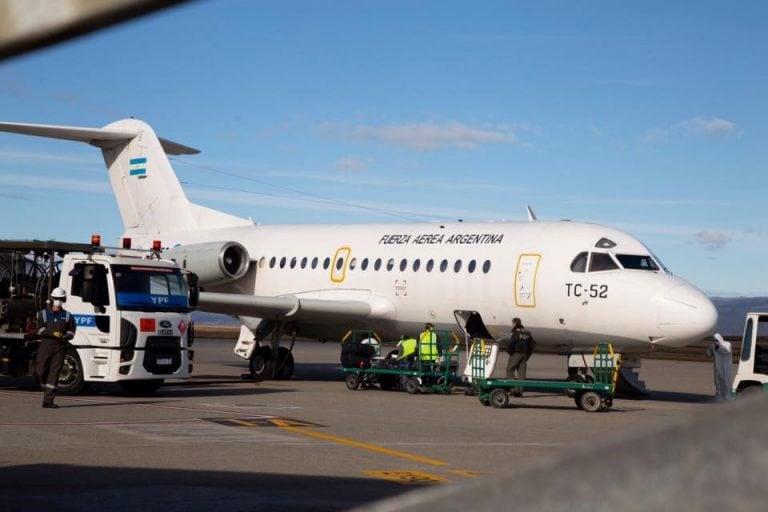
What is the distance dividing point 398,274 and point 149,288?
21.6ft

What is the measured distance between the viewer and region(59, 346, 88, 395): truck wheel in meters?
19.8

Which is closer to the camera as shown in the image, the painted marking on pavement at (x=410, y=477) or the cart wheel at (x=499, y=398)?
the painted marking on pavement at (x=410, y=477)

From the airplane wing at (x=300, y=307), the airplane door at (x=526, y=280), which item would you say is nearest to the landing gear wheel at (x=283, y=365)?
the airplane wing at (x=300, y=307)

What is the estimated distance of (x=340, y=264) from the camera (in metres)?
27.1

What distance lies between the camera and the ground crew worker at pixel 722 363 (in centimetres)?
2120

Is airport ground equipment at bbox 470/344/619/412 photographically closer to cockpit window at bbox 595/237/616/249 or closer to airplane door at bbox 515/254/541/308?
airplane door at bbox 515/254/541/308

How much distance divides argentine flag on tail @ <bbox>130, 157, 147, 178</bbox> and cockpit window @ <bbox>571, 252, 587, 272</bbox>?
1455 cm

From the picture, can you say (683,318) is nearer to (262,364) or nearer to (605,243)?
(605,243)

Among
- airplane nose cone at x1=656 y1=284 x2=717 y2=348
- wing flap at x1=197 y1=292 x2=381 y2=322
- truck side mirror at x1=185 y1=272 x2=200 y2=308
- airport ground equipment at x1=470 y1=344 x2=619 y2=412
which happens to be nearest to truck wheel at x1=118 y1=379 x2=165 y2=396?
truck side mirror at x1=185 y1=272 x2=200 y2=308

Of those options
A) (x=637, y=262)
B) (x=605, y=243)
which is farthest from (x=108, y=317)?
(x=637, y=262)

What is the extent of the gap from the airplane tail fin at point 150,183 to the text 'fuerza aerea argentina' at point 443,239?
6746mm

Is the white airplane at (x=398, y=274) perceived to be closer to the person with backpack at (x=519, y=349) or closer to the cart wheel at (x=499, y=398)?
the person with backpack at (x=519, y=349)

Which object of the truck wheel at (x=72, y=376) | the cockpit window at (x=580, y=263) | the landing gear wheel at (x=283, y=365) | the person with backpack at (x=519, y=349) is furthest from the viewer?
the landing gear wheel at (x=283, y=365)

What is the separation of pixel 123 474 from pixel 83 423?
5200mm
